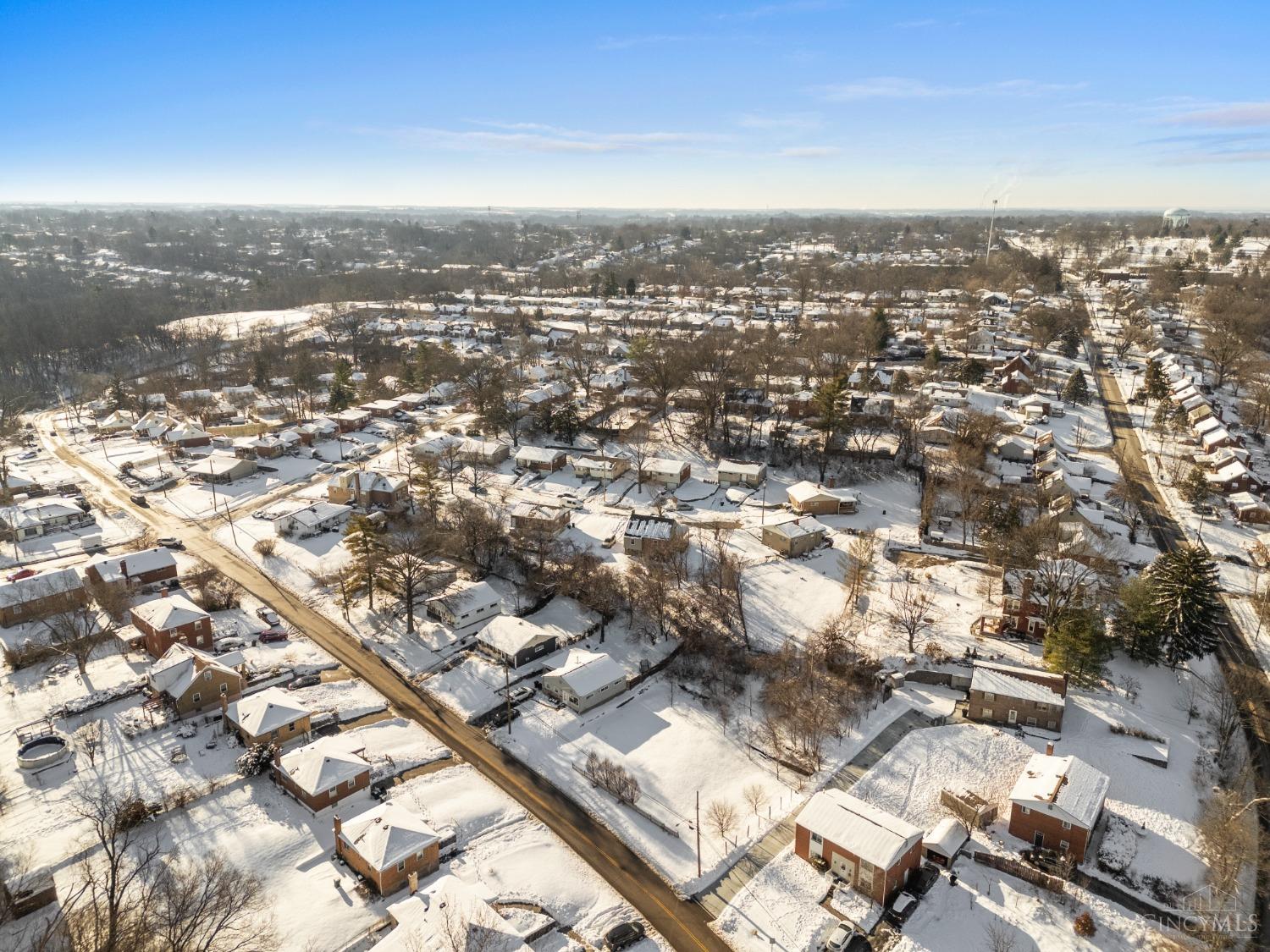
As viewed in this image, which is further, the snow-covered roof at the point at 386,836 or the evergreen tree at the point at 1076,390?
the evergreen tree at the point at 1076,390

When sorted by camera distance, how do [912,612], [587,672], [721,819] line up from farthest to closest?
1. [912,612]
2. [587,672]
3. [721,819]

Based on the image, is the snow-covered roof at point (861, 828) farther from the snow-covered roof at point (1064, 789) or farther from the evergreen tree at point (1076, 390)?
the evergreen tree at point (1076, 390)

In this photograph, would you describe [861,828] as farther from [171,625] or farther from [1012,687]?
[171,625]

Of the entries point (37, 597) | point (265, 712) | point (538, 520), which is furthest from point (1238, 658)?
point (37, 597)

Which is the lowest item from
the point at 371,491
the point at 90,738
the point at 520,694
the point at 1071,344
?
the point at 520,694

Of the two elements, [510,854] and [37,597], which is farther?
[37,597]

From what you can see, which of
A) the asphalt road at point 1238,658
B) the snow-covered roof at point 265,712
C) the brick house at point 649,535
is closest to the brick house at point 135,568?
the snow-covered roof at point 265,712
